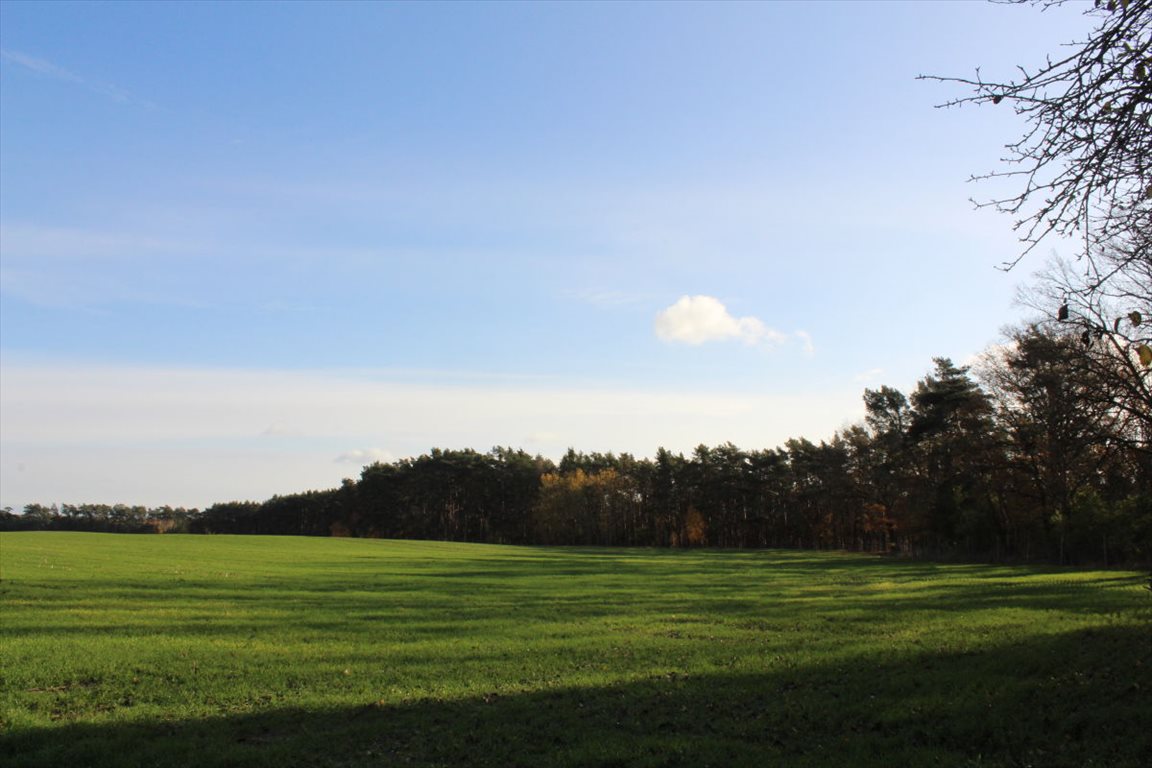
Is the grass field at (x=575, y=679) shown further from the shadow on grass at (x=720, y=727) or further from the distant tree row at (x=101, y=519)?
the distant tree row at (x=101, y=519)

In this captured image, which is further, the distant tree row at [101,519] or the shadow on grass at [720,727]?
the distant tree row at [101,519]

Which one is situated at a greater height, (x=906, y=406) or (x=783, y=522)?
(x=906, y=406)

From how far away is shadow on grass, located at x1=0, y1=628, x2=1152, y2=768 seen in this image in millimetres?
9273

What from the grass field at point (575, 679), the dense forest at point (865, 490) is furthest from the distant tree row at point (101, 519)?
the grass field at point (575, 679)

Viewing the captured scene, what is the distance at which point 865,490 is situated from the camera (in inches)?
3716

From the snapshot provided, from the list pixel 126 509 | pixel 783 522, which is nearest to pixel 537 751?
pixel 783 522

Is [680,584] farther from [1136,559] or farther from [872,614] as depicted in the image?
[1136,559]

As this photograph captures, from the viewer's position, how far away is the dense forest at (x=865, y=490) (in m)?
29.9

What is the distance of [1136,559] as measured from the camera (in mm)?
47438

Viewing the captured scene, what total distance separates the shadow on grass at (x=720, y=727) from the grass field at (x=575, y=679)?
5 cm

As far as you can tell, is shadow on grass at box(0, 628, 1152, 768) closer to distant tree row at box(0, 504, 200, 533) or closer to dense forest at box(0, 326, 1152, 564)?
dense forest at box(0, 326, 1152, 564)

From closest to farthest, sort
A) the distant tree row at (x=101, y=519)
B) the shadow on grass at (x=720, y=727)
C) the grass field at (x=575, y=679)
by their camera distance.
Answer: the shadow on grass at (x=720, y=727), the grass field at (x=575, y=679), the distant tree row at (x=101, y=519)

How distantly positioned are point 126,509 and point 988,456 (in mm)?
156526

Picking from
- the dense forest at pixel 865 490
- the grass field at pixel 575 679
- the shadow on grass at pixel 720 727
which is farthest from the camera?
the dense forest at pixel 865 490
